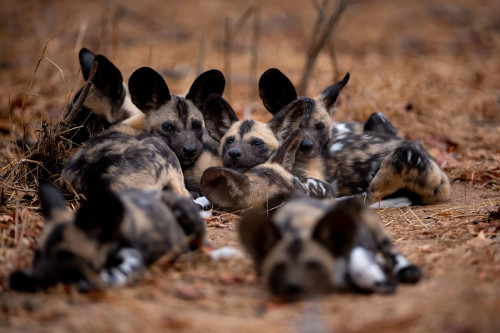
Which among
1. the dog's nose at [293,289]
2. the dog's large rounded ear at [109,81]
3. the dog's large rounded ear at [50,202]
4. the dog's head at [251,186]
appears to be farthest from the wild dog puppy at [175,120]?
the dog's nose at [293,289]

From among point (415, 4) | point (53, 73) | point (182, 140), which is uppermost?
point (415, 4)

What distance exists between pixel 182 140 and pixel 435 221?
6.93ft

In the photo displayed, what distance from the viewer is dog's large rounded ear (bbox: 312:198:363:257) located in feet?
8.95

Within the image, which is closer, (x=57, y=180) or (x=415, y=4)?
(x=57, y=180)

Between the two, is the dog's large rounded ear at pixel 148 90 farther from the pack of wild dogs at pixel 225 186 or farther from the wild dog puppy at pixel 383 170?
the wild dog puppy at pixel 383 170

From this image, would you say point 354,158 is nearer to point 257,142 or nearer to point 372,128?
point 372,128

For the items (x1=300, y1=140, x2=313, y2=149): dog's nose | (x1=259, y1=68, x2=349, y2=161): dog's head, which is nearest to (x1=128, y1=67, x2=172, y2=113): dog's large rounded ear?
(x1=259, y1=68, x2=349, y2=161): dog's head

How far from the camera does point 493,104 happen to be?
877 centimetres

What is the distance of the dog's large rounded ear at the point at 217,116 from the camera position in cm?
524

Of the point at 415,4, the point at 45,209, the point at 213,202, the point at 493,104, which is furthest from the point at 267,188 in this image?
the point at 415,4

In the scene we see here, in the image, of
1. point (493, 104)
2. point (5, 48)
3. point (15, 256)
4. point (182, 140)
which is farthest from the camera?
point (5, 48)

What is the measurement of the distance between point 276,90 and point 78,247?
10.4 feet

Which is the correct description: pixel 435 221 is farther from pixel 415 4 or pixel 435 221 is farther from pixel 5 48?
pixel 415 4

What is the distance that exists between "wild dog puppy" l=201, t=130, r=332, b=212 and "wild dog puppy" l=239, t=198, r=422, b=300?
4.40 ft
